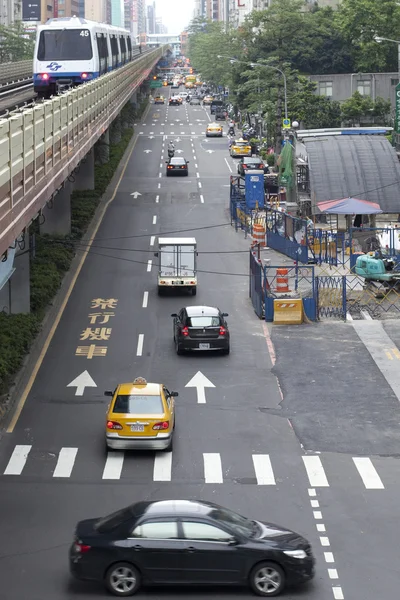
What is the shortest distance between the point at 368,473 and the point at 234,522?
743 centimetres

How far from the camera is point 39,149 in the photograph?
96.3 feet

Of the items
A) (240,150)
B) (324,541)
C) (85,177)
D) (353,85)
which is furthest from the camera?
(353,85)

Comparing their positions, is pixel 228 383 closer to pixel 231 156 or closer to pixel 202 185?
pixel 202 185

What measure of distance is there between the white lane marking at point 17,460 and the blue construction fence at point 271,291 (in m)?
15.1

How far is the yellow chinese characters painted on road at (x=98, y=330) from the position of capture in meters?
35.4

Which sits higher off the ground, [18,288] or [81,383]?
[18,288]

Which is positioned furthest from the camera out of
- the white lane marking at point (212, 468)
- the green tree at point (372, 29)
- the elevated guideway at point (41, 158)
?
the green tree at point (372, 29)

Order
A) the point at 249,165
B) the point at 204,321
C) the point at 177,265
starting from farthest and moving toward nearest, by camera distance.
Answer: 1. the point at 249,165
2. the point at 177,265
3. the point at 204,321

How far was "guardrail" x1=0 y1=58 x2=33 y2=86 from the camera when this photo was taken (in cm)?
8450

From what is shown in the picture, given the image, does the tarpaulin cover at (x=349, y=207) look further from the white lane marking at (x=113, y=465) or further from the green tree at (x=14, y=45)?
the green tree at (x=14, y=45)

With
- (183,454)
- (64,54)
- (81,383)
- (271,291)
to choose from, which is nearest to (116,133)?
(64,54)

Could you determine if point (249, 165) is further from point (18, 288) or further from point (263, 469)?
point (263, 469)

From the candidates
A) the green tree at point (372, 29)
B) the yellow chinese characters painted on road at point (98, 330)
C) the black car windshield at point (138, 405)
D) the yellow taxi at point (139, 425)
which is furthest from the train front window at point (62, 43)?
the green tree at point (372, 29)

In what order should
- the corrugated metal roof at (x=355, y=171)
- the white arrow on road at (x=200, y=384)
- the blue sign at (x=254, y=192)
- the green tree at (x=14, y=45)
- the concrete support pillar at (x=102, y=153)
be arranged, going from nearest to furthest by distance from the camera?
the white arrow on road at (x=200, y=384) → the corrugated metal roof at (x=355, y=171) → the blue sign at (x=254, y=192) → the concrete support pillar at (x=102, y=153) → the green tree at (x=14, y=45)
